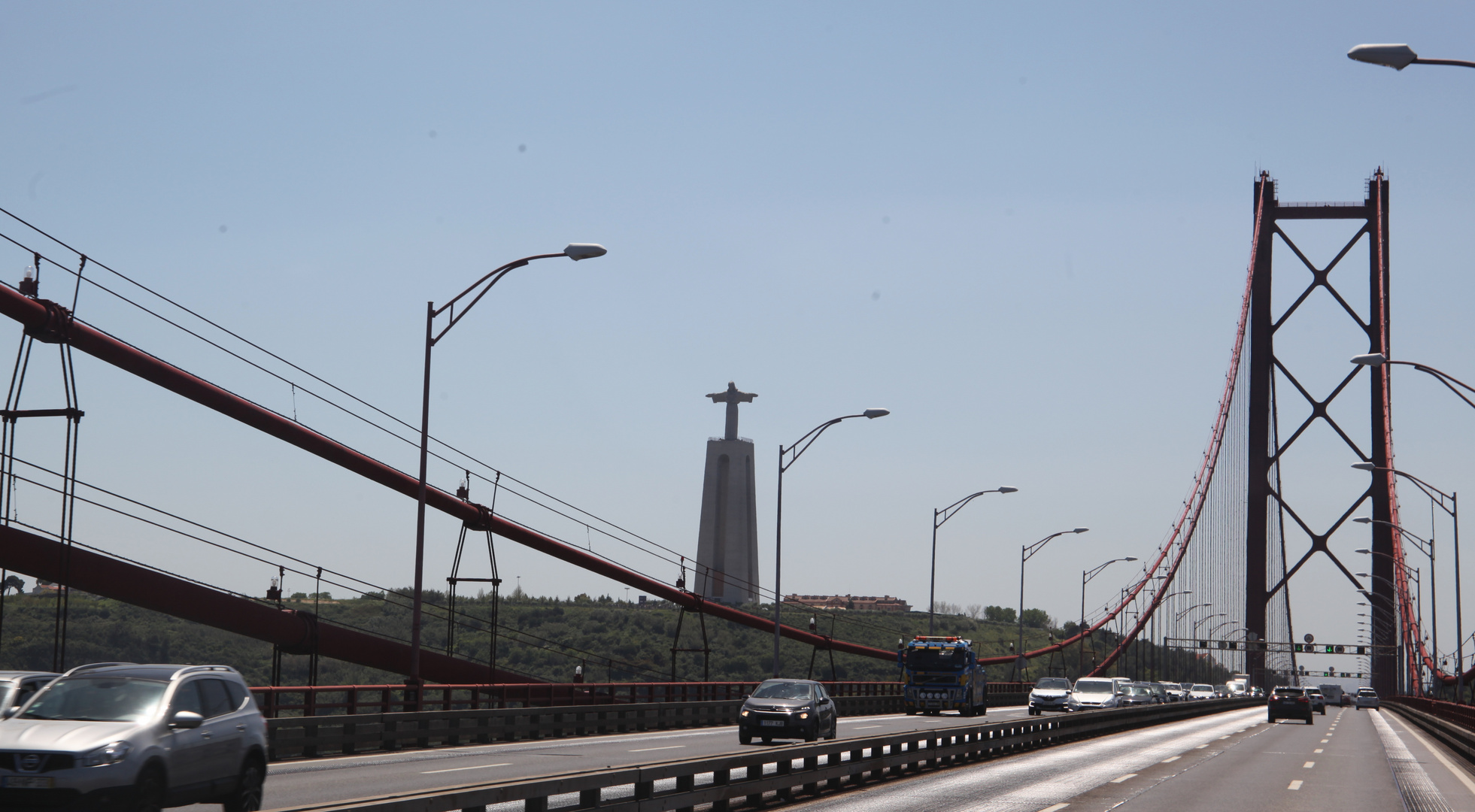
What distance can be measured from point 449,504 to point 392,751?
23.4 metres

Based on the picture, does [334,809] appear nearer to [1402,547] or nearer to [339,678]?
[339,678]

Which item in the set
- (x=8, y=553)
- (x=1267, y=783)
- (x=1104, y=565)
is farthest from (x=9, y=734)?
(x=1104, y=565)

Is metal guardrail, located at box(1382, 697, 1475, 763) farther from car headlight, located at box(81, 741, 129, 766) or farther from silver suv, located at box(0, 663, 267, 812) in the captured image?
car headlight, located at box(81, 741, 129, 766)

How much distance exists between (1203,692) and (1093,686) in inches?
2063

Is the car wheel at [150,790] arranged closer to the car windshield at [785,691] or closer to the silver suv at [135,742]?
the silver suv at [135,742]

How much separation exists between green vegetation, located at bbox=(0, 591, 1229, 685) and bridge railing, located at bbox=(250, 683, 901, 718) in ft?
13.6

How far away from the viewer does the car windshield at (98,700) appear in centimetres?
1388

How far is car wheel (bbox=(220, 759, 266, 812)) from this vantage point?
1509 centimetres

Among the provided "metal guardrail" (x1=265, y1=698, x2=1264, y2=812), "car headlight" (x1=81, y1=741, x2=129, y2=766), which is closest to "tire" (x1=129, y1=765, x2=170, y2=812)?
"car headlight" (x1=81, y1=741, x2=129, y2=766)

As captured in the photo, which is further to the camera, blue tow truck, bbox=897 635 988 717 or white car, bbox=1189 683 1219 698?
white car, bbox=1189 683 1219 698

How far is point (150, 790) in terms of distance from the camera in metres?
13.4

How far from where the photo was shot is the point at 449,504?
51312 millimetres

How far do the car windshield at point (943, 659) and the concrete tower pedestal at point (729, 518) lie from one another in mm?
72930

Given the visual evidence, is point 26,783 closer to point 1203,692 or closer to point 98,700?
point 98,700
